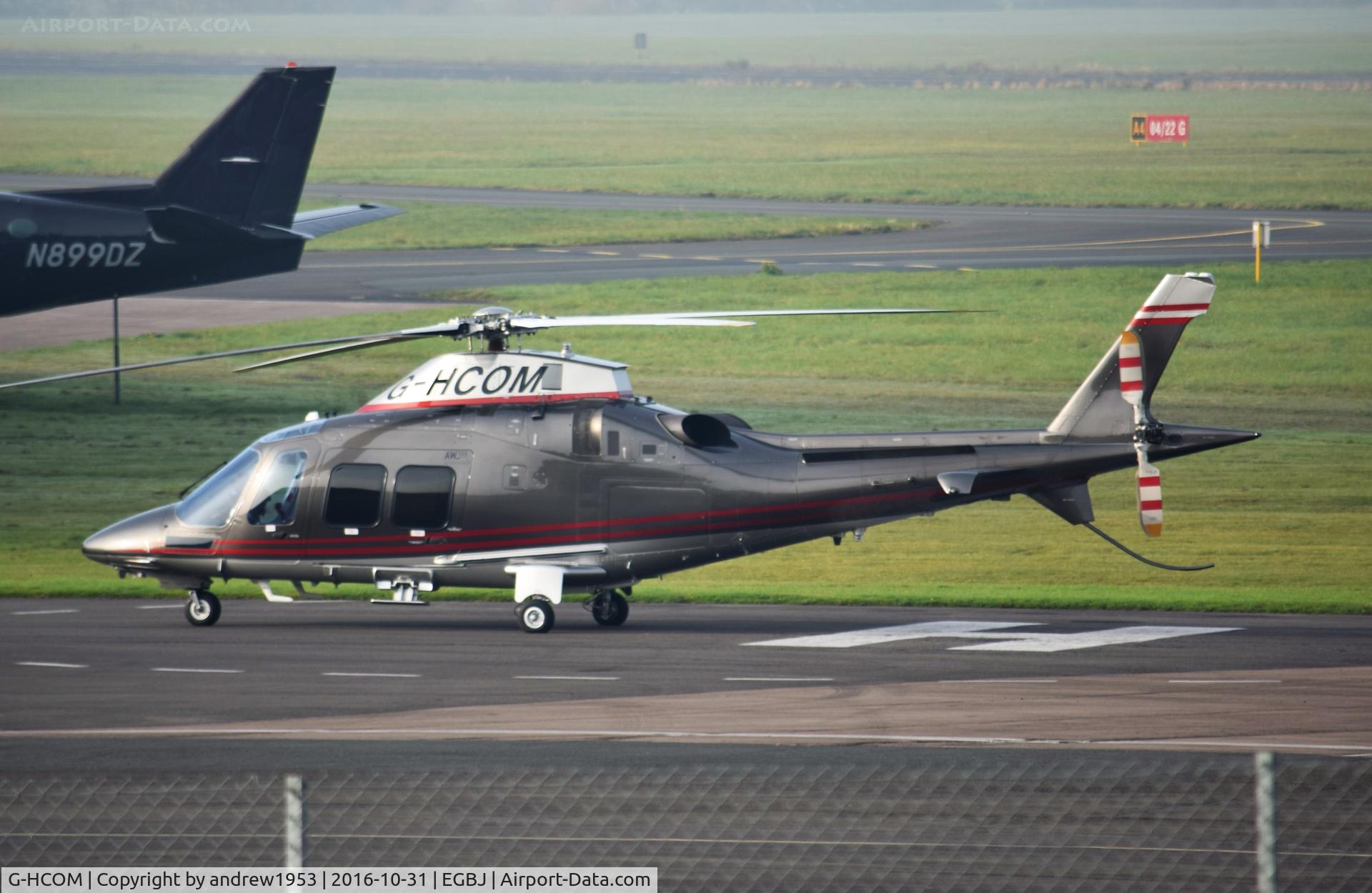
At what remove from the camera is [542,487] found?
23.3 metres

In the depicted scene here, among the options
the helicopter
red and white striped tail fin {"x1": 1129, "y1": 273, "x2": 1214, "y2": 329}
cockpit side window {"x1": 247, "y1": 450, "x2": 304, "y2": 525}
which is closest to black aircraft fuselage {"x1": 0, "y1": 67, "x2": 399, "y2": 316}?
the helicopter

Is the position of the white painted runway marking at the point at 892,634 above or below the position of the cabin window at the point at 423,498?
below

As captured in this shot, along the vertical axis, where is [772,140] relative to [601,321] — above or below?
above

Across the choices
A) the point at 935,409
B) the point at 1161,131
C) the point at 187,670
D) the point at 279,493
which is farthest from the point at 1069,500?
the point at 1161,131

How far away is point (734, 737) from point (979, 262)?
49.1 meters

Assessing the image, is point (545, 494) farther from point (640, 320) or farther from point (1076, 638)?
point (1076, 638)

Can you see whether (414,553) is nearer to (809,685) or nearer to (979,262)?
(809,685)

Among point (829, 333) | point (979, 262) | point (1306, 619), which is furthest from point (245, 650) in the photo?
point (979, 262)

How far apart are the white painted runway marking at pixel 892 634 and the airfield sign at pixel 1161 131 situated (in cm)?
9232

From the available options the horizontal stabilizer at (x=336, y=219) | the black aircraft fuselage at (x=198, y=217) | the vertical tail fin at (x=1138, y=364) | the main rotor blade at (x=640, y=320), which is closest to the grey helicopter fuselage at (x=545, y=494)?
the vertical tail fin at (x=1138, y=364)

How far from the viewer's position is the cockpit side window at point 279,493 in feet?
77.8

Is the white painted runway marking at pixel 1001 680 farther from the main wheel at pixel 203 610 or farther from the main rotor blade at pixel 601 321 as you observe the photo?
the main wheel at pixel 203 610

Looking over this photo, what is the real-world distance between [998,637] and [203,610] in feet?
34.0

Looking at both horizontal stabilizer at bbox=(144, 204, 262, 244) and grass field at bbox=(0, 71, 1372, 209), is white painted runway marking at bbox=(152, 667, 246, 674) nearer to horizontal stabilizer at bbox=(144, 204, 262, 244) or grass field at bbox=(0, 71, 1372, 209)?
horizontal stabilizer at bbox=(144, 204, 262, 244)
